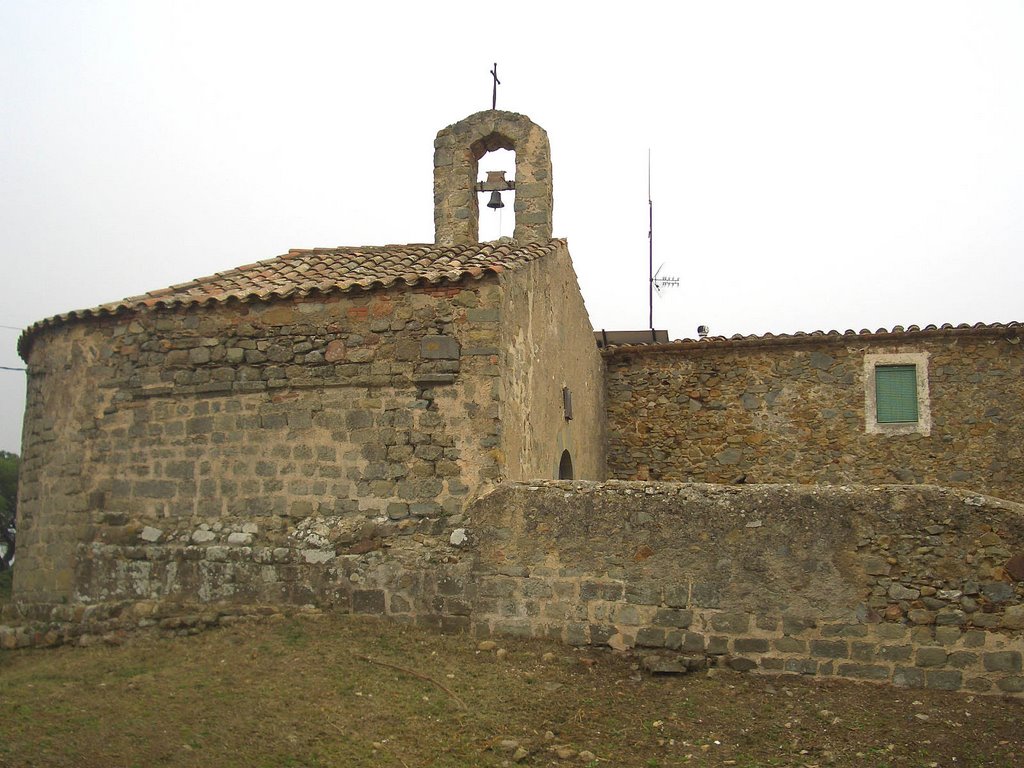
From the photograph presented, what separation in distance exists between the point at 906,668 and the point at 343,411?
192 inches

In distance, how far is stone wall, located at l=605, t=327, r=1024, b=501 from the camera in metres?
12.1

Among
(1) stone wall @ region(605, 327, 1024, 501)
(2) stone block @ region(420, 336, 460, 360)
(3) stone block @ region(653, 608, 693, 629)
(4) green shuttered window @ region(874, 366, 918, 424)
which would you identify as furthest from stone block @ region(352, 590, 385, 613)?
(4) green shuttered window @ region(874, 366, 918, 424)

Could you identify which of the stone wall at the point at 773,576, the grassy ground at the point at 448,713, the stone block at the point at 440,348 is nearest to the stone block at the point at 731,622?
the stone wall at the point at 773,576

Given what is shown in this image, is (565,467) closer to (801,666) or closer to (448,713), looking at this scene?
(801,666)

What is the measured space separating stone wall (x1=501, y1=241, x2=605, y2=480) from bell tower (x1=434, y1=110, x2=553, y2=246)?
0.79 metres

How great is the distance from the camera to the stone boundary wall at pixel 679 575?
6.60m

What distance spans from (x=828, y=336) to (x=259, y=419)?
775 cm

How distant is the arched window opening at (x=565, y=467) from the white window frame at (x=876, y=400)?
14.0ft

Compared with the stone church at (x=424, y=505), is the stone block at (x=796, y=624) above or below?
below

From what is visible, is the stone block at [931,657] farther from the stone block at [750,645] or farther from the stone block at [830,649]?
the stone block at [750,645]

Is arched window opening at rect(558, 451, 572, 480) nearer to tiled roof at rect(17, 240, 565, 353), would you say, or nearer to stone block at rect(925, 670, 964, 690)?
tiled roof at rect(17, 240, 565, 353)

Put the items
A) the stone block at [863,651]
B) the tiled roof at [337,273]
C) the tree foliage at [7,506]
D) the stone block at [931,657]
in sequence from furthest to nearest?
the tree foliage at [7,506] < the tiled roof at [337,273] < the stone block at [863,651] < the stone block at [931,657]

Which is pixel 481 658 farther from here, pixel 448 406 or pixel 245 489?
pixel 245 489

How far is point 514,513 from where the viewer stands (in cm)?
754
